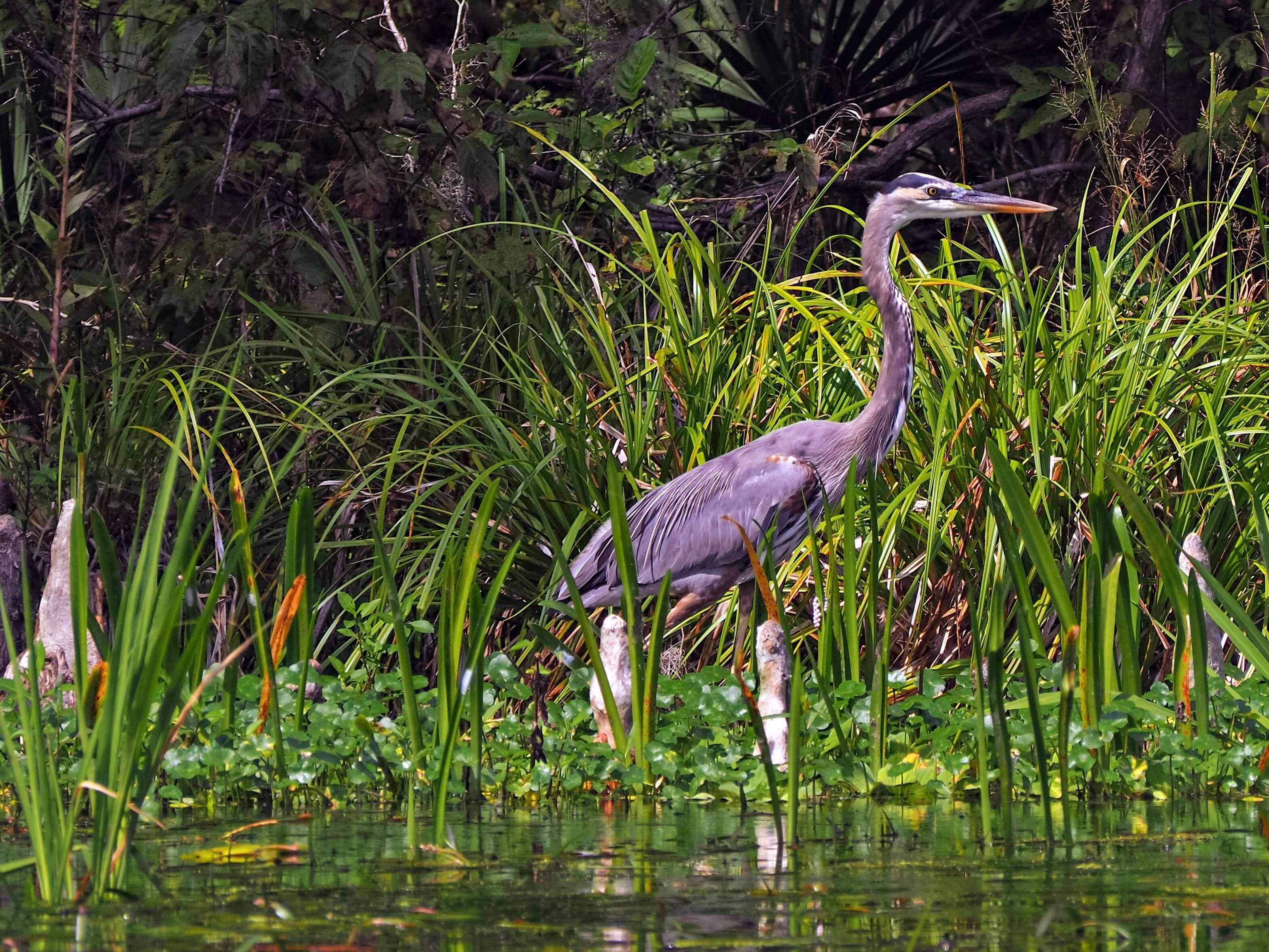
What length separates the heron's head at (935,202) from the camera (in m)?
5.70

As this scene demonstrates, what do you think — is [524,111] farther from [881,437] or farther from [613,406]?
[881,437]

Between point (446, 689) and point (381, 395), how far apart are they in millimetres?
2613

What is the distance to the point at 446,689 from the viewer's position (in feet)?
11.1

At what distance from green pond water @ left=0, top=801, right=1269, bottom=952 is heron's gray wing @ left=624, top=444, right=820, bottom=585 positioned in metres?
1.81

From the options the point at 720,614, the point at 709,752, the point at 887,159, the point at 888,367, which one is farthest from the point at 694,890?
the point at 887,159

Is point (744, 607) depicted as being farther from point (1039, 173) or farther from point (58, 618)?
point (1039, 173)

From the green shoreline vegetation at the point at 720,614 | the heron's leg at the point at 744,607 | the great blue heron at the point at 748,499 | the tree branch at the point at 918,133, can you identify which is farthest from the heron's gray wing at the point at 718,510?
the tree branch at the point at 918,133

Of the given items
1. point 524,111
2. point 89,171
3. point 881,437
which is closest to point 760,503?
point 881,437

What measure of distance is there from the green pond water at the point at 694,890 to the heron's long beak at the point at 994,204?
2.82 metres

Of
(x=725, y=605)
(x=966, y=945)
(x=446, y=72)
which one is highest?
(x=446, y=72)

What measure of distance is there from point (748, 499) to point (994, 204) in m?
1.55

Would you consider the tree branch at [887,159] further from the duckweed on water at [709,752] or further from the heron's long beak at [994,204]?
the duckweed on water at [709,752]

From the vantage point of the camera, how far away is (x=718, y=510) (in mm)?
5109

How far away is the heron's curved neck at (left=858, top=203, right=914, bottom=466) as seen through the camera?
5160 millimetres
